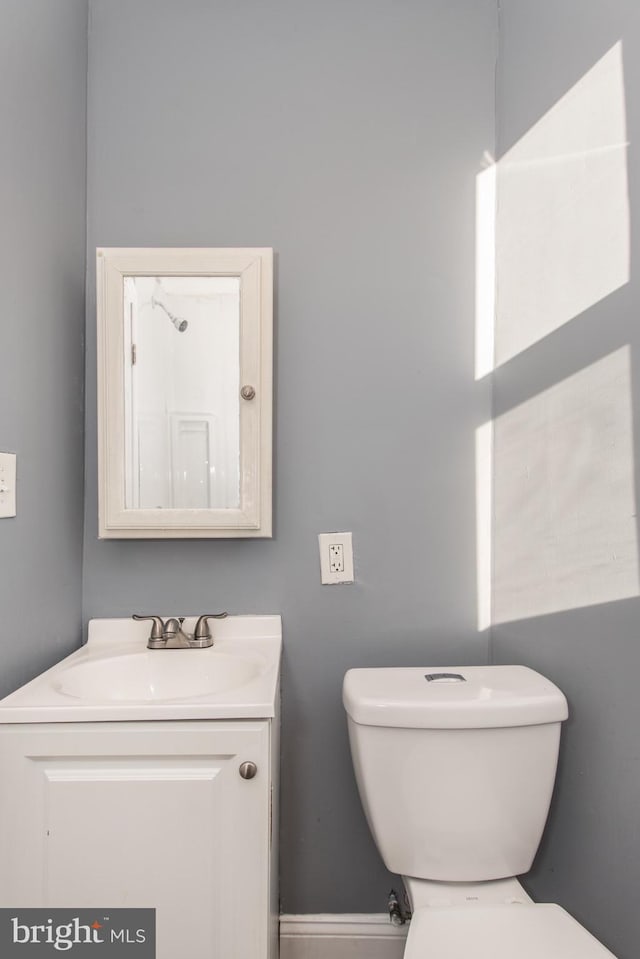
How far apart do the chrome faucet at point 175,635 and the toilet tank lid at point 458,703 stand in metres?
0.35

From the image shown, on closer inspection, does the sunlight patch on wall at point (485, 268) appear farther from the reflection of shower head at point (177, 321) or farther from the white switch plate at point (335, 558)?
the reflection of shower head at point (177, 321)

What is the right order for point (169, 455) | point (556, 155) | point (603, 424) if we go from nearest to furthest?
point (603, 424)
point (556, 155)
point (169, 455)

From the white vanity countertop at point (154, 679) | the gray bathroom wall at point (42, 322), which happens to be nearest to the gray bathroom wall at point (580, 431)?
the white vanity countertop at point (154, 679)

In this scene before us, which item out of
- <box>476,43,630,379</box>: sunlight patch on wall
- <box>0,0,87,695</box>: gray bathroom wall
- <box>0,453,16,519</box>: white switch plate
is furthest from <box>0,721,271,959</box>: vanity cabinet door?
<box>476,43,630,379</box>: sunlight patch on wall

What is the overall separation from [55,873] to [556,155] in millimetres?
1601

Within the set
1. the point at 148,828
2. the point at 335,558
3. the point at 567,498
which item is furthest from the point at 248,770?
the point at 567,498

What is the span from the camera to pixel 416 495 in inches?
59.2

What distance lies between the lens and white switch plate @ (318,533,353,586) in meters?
1.48

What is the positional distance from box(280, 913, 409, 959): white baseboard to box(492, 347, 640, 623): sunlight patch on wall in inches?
31.1

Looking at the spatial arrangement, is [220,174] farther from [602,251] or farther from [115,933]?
[115,933]

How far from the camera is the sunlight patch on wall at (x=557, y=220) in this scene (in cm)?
106

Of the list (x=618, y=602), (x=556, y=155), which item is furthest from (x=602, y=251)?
(x=618, y=602)

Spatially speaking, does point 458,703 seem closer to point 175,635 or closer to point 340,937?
point 175,635

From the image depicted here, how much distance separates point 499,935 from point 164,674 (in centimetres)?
78
